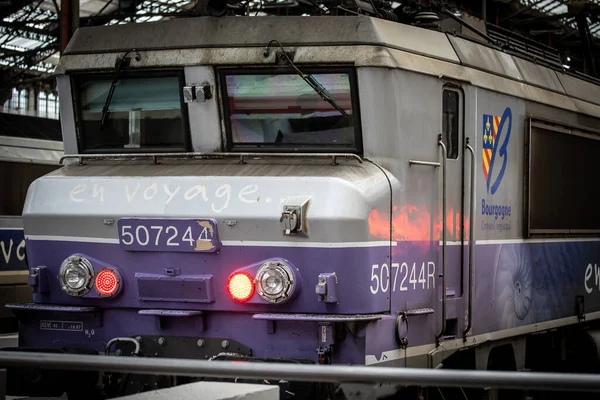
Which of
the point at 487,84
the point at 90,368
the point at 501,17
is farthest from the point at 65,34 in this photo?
the point at 90,368

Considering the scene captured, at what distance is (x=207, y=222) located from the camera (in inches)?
Result: 304

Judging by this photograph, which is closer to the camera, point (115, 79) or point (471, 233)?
point (115, 79)

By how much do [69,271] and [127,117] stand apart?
4.67 ft

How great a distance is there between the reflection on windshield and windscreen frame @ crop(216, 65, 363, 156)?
23mm

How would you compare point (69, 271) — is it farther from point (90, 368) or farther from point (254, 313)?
point (90, 368)

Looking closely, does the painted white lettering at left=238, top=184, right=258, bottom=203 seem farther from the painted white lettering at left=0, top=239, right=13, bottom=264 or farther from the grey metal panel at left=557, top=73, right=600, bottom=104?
the painted white lettering at left=0, top=239, right=13, bottom=264

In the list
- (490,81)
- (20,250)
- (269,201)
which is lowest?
(20,250)

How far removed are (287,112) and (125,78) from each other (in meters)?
1.43

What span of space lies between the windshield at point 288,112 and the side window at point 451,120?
1047 mm

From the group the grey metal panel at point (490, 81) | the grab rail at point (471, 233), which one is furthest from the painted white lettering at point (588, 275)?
the grab rail at point (471, 233)

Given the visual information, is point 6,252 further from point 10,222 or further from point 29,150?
point 29,150

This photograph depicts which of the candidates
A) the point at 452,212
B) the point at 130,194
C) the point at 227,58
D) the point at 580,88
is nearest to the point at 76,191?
the point at 130,194

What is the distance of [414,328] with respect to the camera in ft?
27.0

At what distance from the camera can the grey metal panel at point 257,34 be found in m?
8.08
